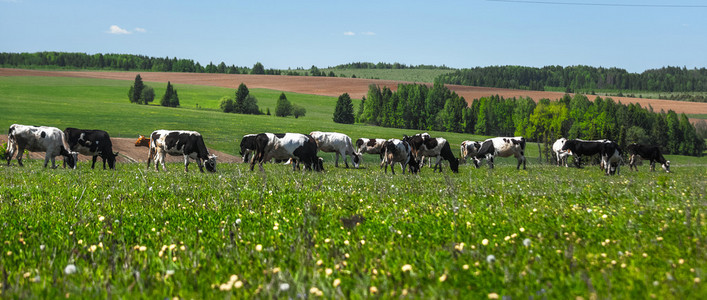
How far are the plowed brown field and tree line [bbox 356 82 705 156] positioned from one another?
8.33m

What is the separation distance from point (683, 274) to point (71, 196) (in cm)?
936

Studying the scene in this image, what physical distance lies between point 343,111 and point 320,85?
41.1m

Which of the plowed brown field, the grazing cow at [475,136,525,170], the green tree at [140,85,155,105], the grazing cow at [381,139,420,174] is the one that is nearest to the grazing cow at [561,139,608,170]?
the grazing cow at [475,136,525,170]

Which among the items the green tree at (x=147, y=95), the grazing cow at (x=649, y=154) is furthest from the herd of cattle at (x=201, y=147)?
the green tree at (x=147, y=95)

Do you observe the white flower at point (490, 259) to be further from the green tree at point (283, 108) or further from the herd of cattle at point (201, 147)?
the green tree at point (283, 108)

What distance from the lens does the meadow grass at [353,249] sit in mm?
3621

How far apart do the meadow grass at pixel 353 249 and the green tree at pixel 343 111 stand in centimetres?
12191

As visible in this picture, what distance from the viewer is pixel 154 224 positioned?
6.41 metres

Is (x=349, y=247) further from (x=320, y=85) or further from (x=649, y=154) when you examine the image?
(x=320, y=85)

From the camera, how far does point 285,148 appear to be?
24.6m

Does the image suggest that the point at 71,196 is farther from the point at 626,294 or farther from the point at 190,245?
the point at 626,294

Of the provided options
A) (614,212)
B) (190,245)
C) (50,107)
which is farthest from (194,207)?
(50,107)

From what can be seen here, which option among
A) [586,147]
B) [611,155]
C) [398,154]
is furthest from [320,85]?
[398,154]

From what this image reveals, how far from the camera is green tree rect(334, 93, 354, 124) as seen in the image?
426 feet
